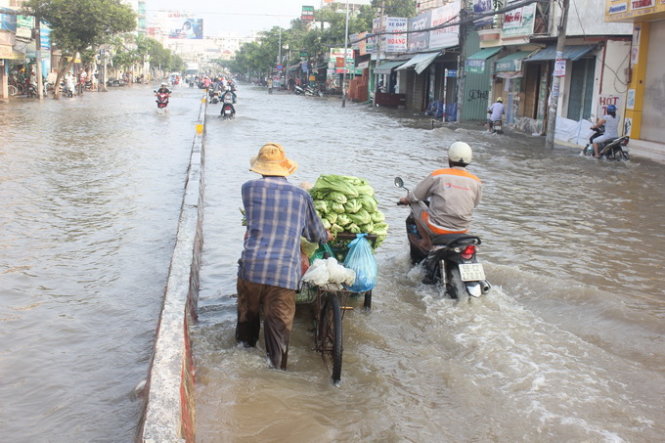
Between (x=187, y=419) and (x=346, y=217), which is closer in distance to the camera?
(x=187, y=419)

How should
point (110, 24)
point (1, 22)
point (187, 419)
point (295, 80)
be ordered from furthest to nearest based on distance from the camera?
point (295, 80)
point (110, 24)
point (1, 22)
point (187, 419)

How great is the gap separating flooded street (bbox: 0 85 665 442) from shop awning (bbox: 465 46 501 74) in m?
16.3

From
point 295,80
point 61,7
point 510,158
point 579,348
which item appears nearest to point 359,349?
point 579,348

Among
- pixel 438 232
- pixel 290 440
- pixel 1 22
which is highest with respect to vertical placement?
pixel 1 22

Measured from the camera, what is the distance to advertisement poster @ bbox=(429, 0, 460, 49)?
1233 inches

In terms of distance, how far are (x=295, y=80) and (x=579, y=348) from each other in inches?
3219

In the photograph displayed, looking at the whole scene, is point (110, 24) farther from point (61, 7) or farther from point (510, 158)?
point (510, 158)

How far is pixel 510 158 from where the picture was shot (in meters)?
17.3

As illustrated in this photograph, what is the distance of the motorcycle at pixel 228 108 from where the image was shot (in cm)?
2638

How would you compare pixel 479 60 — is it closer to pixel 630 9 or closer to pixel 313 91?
pixel 630 9

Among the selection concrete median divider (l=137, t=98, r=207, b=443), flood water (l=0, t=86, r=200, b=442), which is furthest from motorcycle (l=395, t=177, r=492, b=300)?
flood water (l=0, t=86, r=200, b=442)

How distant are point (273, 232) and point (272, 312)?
50cm

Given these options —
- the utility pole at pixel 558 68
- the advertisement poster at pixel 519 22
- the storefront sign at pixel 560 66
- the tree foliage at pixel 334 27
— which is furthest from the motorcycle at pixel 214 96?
the storefront sign at pixel 560 66

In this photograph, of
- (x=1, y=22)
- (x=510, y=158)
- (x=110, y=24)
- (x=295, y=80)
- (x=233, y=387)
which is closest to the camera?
(x=233, y=387)
